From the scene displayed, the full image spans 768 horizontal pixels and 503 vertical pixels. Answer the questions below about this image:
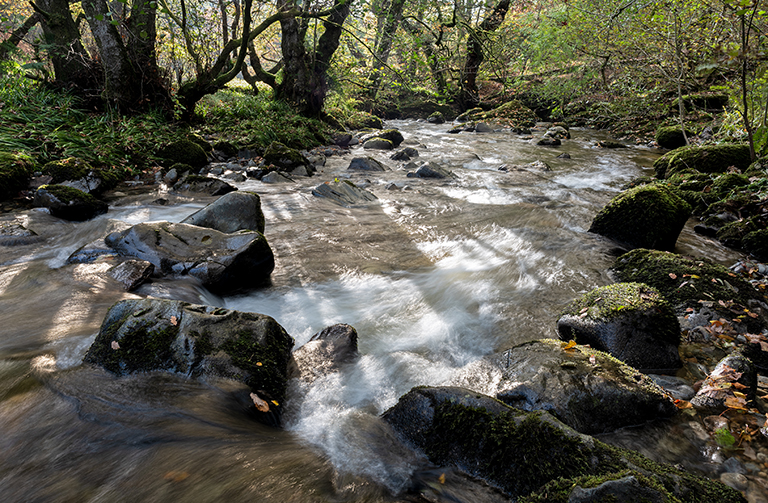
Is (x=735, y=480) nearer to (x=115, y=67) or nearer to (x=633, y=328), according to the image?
(x=633, y=328)

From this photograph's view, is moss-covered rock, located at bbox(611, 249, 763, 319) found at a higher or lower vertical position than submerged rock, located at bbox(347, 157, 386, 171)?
lower

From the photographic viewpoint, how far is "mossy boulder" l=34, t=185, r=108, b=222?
5.68 meters

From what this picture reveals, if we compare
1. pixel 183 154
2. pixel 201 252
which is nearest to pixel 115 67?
pixel 183 154

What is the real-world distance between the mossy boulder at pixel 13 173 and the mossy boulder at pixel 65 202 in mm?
888

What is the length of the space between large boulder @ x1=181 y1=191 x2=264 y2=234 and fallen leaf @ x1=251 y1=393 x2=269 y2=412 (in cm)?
295

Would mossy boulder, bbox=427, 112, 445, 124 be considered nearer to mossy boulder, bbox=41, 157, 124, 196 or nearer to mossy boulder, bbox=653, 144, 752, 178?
mossy boulder, bbox=653, 144, 752, 178

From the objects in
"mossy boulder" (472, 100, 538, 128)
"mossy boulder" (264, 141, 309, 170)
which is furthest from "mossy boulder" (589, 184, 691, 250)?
"mossy boulder" (472, 100, 538, 128)

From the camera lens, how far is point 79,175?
694 centimetres

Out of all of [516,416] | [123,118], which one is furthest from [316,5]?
[516,416]

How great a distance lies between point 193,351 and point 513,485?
2.12m

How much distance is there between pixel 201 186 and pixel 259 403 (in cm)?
632

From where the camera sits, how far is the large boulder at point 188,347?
2609mm

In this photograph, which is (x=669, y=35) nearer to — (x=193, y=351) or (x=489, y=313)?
(x=489, y=313)

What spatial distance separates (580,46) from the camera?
1218 cm
